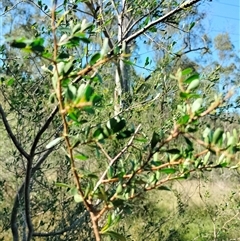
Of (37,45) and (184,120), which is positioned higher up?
(37,45)

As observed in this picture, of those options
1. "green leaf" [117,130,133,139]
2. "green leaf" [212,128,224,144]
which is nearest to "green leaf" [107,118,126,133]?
"green leaf" [117,130,133,139]

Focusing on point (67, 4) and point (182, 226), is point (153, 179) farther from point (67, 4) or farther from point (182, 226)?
point (182, 226)

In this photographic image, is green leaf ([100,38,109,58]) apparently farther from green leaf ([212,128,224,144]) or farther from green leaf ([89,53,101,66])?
green leaf ([212,128,224,144])

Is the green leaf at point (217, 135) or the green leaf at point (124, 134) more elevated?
the green leaf at point (124, 134)

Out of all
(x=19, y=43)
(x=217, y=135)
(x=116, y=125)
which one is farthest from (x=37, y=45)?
(x=217, y=135)

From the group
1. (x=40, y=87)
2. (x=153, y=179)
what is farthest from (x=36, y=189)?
(x=153, y=179)

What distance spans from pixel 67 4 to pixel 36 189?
1.67 m

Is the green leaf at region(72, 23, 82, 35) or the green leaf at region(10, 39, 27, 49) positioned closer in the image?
the green leaf at region(10, 39, 27, 49)

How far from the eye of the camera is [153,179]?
89 centimetres

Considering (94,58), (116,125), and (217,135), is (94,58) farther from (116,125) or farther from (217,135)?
(217,135)

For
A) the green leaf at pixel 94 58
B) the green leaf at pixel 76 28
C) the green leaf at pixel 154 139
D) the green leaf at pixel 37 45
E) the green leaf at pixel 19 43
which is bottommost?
the green leaf at pixel 154 139

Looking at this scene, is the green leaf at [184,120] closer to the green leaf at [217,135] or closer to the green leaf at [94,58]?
the green leaf at [217,135]

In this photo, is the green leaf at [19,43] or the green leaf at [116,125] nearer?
the green leaf at [19,43]

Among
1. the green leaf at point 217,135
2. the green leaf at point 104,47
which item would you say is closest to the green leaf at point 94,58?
the green leaf at point 104,47
